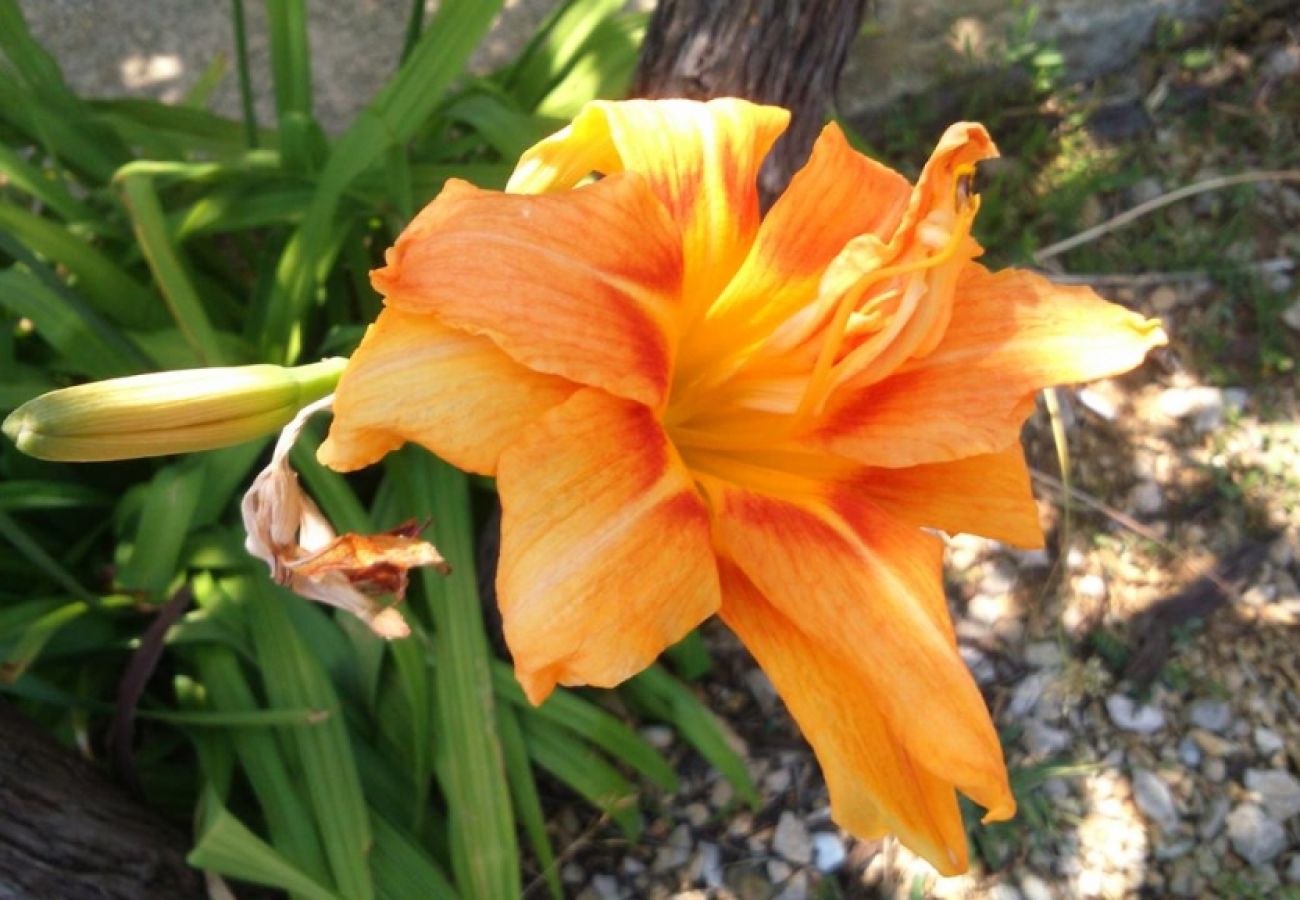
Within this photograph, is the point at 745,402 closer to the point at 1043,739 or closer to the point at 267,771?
the point at 267,771

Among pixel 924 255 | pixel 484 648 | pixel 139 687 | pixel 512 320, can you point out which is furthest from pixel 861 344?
pixel 139 687

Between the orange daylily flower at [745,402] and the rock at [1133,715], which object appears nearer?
the orange daylily flower at [745,402]

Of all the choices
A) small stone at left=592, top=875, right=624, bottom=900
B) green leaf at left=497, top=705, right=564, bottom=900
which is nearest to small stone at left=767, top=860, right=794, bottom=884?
small stone at left=592, top=875, right=624, bottom=900

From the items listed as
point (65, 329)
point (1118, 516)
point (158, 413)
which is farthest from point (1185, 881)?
point (65, 329)

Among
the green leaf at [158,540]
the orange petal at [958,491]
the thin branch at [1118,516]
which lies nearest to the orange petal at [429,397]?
the orange petal at [958,491]

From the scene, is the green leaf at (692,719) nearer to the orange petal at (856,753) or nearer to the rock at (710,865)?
the rock at (710,865)

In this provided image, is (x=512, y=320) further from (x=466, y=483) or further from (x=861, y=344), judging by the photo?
(x=466, y=483)

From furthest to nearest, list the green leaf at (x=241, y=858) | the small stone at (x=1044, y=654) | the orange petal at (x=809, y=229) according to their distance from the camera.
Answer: the small stone at (x=1044, y=654)
the green leaf at (x=241, y=858)
the orange petal at (x=809, y=229)
